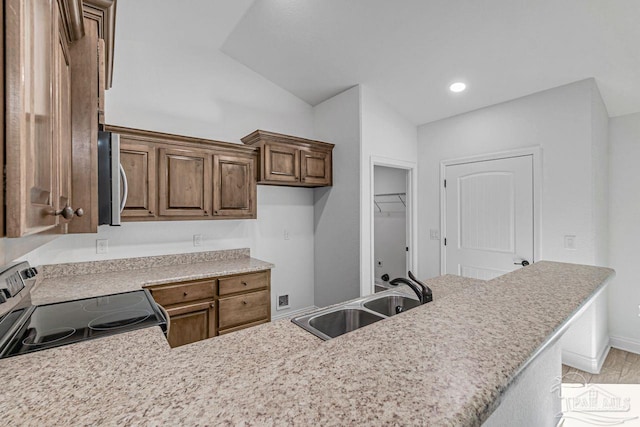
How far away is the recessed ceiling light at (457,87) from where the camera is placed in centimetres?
295

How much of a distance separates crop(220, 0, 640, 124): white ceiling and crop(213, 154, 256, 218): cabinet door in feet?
3.97

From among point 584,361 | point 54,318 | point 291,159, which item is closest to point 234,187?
point 291,159

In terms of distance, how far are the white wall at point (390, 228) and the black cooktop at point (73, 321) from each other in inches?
143

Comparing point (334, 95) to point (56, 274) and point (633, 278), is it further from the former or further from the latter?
point (633, 278)

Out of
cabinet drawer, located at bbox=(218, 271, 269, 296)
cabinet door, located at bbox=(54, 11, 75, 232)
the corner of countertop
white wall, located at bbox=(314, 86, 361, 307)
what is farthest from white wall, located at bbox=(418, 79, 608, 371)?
cabinet door, located at bbox=(54, 11, 75, 232)

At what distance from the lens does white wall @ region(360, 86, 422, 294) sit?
3203 mm

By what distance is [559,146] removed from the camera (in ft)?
9.02

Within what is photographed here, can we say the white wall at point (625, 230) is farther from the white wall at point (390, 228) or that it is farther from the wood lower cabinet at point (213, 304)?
the wood lower cabinet at point (213, 304)

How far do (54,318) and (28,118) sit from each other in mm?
1265

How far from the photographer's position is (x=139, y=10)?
96.2 inches

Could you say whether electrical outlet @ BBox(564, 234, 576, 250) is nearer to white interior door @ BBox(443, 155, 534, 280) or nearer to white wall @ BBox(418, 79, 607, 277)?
white wall @ BBox(418, 79, 607, 277)

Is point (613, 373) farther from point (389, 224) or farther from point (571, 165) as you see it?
point (389, 224)

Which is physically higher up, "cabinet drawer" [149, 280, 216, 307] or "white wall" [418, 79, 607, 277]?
"white wall" [418, 79, 607, 277]

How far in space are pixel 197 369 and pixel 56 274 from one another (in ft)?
7.72
